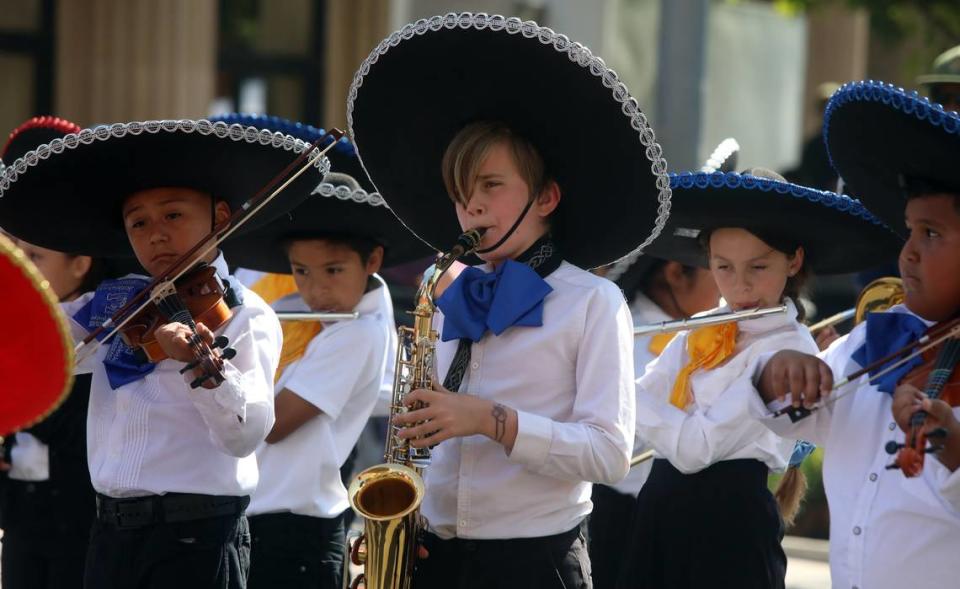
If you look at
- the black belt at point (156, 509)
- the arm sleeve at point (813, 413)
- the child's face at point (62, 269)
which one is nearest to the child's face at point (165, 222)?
the black belt at point (156, 509)

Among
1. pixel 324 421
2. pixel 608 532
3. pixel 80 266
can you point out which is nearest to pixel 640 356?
pixel 608 532

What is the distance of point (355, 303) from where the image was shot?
5547mm

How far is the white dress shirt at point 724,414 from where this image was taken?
4.64 meters

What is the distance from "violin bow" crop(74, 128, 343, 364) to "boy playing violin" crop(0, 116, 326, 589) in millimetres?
38

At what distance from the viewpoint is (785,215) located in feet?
15.6

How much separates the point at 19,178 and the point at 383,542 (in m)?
1.49

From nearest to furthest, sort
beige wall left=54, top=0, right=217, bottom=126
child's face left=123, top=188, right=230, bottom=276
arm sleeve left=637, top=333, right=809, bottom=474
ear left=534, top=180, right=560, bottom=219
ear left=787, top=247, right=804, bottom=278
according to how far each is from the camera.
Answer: ear left=534, top=180, right=560, bottom=219, child's face left=123, top=188, right=230, bottom=276, arm sleeve left=637, top=333, right=809, bottom=474, ear left=787, top=247, right=804, bottom=278, beige wall left=54, top=0, right=217, bottom=126

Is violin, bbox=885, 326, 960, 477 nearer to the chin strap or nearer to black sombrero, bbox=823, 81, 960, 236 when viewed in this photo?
black sombrero, bbox=823, 81, 960, 236

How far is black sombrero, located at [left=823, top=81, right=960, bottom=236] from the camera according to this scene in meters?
3.49

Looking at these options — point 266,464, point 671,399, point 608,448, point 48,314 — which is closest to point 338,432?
point 266,464

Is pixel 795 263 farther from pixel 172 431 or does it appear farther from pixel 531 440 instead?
pixel 172 431

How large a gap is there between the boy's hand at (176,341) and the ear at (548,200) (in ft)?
2.94


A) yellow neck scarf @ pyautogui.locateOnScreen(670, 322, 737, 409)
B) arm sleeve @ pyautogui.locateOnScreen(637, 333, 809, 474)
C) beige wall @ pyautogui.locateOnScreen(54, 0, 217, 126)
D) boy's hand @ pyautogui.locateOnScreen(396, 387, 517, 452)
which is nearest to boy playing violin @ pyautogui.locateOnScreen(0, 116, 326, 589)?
boy's hand @ pyautogui.locateOnScreen(396, 387, 517, 452)

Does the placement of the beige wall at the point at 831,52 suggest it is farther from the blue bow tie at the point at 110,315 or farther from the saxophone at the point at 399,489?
the saxophone at the point at 399,489
